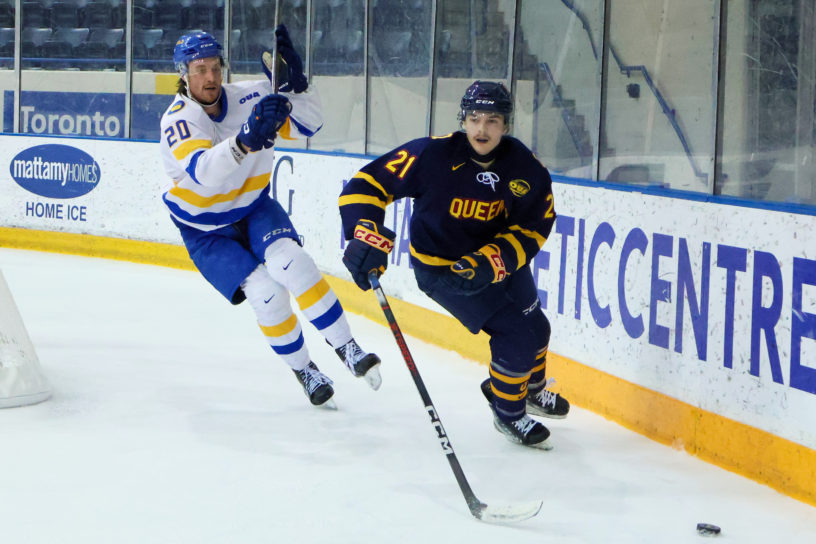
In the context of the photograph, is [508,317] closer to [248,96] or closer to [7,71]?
[248,96]

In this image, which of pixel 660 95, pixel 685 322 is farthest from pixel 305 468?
pixel 660 95

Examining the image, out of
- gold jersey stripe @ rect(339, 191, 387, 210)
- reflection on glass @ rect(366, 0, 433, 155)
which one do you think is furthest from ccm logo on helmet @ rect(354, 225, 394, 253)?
reflection on glass @ rect(366, 0, 433, 155)

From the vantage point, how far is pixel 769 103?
313 cm

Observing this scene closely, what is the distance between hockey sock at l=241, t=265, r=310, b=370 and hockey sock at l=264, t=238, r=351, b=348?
0.13ft

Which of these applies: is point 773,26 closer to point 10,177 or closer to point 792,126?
point 792,126

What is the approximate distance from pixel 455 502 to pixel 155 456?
0.88m

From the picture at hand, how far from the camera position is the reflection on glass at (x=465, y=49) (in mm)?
4922

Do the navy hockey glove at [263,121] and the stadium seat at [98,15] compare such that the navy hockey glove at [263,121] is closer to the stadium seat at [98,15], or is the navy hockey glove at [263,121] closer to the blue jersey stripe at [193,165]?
the blue jersey stripe at [193,165]

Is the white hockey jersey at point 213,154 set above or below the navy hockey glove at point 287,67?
below

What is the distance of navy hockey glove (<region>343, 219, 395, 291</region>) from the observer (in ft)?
9.56

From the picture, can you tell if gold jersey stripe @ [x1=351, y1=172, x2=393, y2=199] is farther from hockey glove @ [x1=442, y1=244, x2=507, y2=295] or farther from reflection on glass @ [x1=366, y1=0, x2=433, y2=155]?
reflection on glass @ [x1=366, y1=0, x2=433, y2=155]

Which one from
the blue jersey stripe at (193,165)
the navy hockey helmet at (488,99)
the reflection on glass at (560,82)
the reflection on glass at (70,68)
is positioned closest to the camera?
the navy hockey helmet at (488,99)

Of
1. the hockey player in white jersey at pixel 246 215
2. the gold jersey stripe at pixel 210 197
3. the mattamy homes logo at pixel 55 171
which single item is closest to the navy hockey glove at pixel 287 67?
the hockey player in white jersey at pixel 246 215

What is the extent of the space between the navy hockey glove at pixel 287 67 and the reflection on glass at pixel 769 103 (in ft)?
4.51
